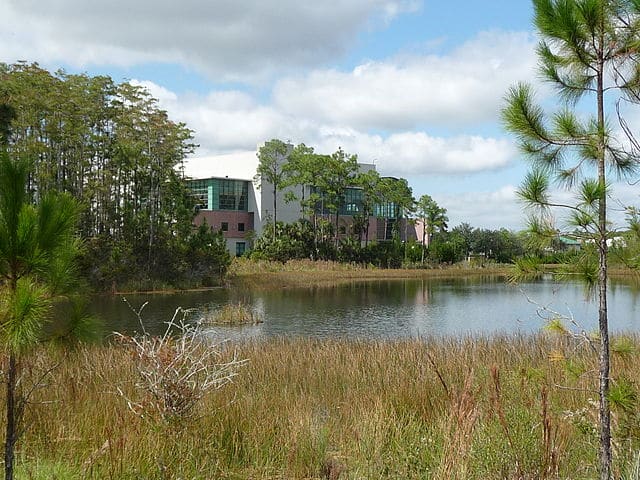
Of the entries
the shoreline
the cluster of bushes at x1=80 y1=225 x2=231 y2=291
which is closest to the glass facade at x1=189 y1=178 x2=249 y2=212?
the shoreline

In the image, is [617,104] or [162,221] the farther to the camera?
[162,221]

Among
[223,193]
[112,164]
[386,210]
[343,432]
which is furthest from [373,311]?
[386,210]

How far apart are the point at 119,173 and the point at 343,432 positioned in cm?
2861

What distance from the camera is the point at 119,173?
3128cm

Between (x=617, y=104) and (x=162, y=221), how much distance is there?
30.3 m

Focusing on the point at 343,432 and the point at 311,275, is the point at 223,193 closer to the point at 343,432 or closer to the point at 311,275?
the point at 311,275

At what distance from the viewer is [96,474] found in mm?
3703

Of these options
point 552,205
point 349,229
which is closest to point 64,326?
point 552,205

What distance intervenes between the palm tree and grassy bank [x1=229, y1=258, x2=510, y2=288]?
2981 centimetres

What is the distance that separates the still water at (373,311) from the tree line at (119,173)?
9.06 ft

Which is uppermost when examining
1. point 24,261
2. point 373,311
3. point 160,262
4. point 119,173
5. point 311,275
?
point 119,173

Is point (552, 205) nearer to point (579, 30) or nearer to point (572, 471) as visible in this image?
point (579, 30)

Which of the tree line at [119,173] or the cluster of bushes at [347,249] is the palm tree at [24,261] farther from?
the cluster of bushes at [347,249]

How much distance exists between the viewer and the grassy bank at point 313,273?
114ft
